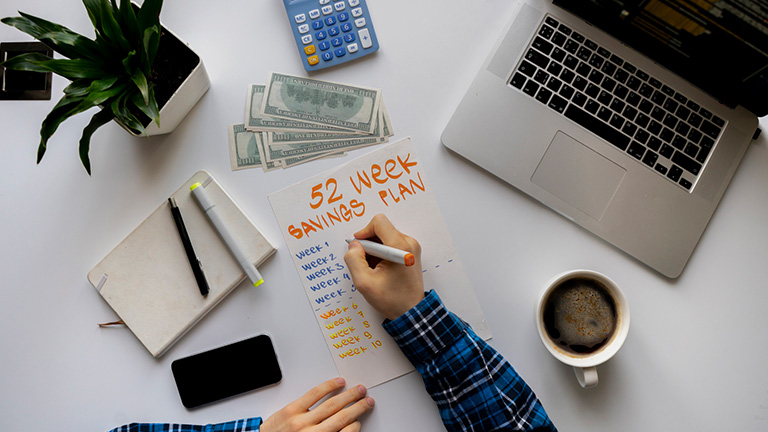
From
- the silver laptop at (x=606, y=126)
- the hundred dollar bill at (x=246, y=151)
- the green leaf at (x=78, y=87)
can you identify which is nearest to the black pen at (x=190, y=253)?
the hundred dollar bill at (x=246, y=151)

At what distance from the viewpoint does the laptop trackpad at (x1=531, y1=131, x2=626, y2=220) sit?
769 millimetres

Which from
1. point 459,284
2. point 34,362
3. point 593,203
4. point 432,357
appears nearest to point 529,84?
point 593,203

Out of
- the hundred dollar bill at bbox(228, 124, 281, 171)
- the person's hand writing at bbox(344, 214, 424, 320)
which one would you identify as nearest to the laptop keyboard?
the person's hand writing at bbox(344, 214, 424, 320)

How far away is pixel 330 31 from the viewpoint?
79 cm

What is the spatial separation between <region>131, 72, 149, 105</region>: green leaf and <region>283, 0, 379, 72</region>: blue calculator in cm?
26

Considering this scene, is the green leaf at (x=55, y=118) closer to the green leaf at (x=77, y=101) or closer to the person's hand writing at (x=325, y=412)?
the green leaf at (x=77, y=101)

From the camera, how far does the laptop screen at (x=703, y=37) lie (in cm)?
66

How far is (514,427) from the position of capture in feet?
2.40

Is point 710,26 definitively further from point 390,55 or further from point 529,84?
point 390,55

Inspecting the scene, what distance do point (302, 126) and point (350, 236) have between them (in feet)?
0.65

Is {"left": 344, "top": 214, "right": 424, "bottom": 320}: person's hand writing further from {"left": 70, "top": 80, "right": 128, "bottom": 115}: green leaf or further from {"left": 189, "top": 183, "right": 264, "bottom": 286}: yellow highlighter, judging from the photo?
{"left": 70, "top": 80, "right": 128, "bottom": 115}: green leaf

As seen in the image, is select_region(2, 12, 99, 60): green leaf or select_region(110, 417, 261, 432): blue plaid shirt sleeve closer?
select_region(2, 12, 99, 60): green leaf

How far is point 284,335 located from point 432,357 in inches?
9.6

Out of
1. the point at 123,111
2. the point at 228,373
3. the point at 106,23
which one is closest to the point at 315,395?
the point at 228,373
